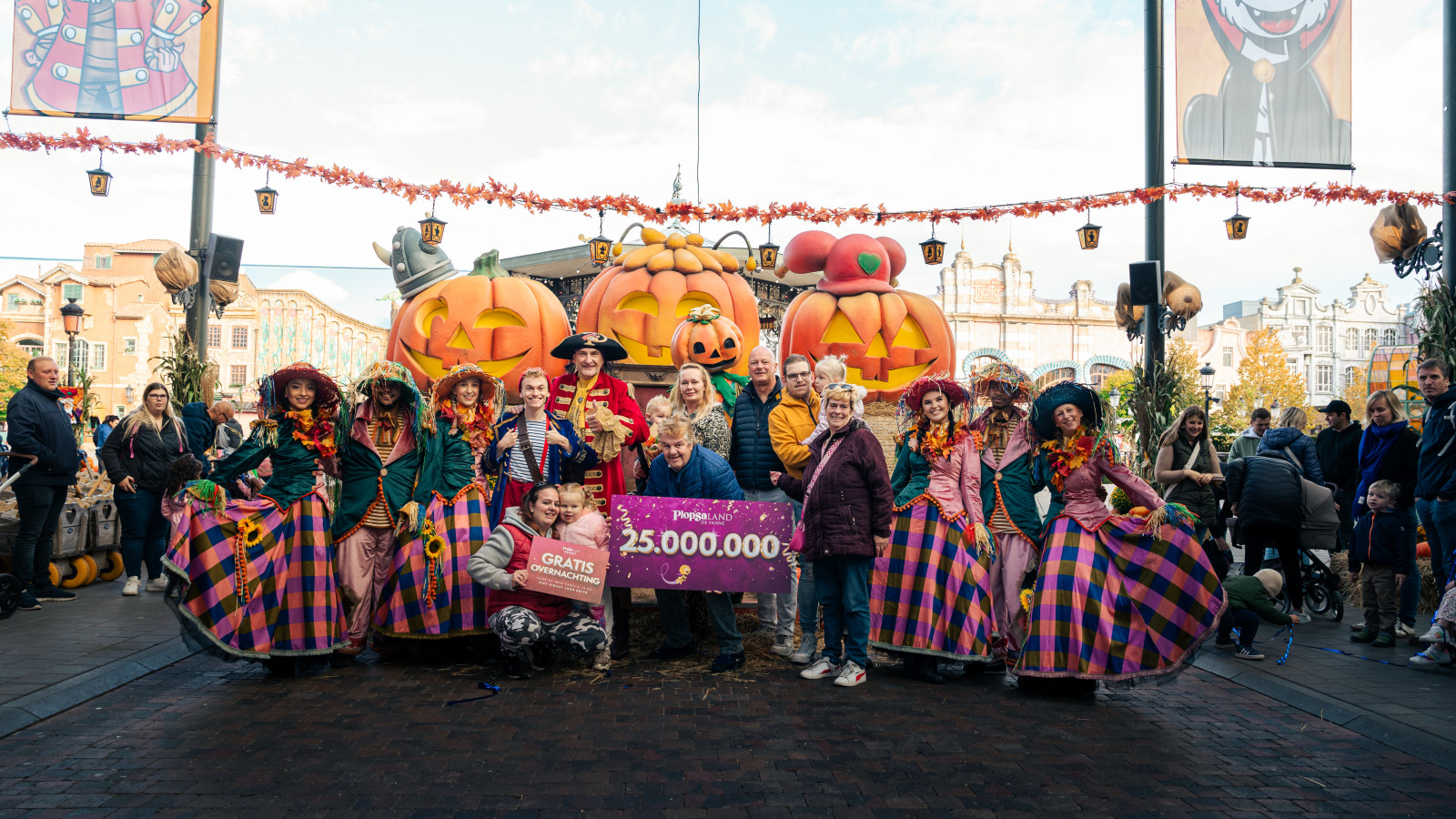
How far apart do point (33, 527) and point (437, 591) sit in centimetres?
380

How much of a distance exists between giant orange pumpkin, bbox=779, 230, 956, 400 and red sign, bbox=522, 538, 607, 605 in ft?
14.4

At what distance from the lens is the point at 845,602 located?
5133 millimetres

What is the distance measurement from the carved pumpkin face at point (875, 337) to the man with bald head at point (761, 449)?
293 centimetres

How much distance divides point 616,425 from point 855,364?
366 centimetres

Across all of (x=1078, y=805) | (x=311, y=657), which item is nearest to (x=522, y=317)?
(x=311, y=657)

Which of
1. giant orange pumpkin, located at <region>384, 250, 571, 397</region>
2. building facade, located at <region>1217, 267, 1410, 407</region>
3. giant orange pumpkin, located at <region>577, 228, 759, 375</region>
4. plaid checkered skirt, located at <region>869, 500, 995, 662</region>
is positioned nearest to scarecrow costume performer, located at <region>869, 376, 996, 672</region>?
plaid checkered skirt, located at <region>869, 500, 995, 662</region>

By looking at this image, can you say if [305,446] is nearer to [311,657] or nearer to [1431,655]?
[311,657]

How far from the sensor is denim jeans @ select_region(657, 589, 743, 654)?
5438 millimetres

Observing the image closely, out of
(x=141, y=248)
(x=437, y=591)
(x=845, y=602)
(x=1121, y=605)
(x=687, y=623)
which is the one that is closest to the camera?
(x=1121, y=605)

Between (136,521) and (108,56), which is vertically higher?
(108,56)

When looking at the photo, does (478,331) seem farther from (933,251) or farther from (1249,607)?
(1249,607)

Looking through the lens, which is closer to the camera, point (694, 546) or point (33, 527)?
point (694, 546)

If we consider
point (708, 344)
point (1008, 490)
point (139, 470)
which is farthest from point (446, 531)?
point (139, 470)

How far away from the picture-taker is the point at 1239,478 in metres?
7.22
